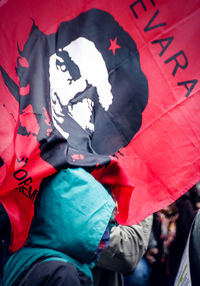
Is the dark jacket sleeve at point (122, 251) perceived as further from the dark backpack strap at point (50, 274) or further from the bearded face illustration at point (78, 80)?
the bearded face illustration at point (78, 80)

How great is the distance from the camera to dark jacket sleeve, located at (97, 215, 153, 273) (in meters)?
1.05

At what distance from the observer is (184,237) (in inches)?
66.2

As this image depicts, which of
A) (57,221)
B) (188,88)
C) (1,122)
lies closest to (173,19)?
(188,88)

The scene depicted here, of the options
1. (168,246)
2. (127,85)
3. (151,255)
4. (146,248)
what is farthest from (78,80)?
(168,246)

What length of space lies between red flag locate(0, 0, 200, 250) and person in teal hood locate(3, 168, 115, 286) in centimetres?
11

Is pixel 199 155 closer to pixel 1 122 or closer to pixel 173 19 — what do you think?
pixel 173 19

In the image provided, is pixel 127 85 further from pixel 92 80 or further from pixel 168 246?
pixel 168 246

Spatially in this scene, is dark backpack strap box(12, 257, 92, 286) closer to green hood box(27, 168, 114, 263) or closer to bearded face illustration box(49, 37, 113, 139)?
green hood box(27, 168, 114, 263)

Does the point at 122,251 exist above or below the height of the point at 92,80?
below

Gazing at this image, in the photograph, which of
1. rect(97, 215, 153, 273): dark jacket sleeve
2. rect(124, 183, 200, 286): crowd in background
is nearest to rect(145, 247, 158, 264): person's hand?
rect(124, 183, 200, 286): crowd in background

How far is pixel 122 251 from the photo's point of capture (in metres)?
1.05

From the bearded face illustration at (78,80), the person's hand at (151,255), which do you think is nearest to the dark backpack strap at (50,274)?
the bearded face illustration at (78,80)

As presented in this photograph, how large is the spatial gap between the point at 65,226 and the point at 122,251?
443mm

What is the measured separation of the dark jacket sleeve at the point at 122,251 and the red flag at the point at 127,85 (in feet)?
0.67
